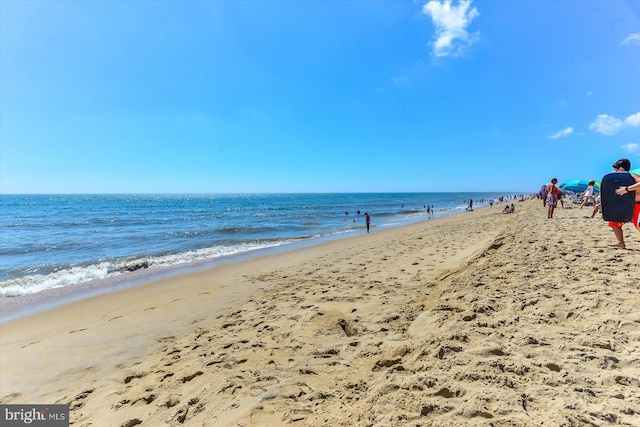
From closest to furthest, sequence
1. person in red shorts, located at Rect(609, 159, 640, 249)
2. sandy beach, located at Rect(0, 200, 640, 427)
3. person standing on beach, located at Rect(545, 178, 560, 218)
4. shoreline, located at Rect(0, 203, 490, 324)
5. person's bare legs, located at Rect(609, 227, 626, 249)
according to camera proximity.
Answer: sandy beach, located at Rect(0, 200, 640, 427) < person in red shorts, located at Rect(609, 159, 640, 249) < person's bare legs, located at Rect(609, 227, 626, 249) < shoreline, located at Rect(0, 203, 490, 324) < person standing on beach, located at Rect(545, 178, 560, 218)

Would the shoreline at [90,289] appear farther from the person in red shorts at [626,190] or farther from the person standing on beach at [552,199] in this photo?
the person standing on beach at [552,199]

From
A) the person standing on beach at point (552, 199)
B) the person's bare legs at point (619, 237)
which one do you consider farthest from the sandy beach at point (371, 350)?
the person standing on beach at point (552, 199)

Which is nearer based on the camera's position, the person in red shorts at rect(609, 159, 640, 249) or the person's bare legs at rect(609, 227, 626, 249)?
the person in red shorts at rect(609, 159, 640, 249)

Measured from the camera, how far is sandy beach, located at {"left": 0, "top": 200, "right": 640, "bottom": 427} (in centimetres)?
236

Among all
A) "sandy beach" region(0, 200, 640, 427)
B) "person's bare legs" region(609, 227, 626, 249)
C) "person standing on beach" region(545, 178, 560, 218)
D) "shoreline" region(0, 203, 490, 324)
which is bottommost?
"shoreline" region(0, 203, 490, 324)

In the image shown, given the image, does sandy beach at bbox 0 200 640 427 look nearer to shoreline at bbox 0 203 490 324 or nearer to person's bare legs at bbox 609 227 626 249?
person's bare legs at bbox 609 227 626 249

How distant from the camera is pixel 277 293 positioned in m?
7.31

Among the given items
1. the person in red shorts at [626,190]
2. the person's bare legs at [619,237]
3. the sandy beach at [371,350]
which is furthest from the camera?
the person's bare legs at [619,237]

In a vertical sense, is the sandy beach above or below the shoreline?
above

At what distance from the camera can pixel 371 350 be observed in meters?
3.73

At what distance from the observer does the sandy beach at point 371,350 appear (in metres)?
2.36

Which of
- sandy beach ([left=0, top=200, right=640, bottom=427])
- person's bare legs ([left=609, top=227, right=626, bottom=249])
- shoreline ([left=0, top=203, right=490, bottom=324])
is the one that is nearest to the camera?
sandy beach ([left=0, top=200, right=640, bottom=427])

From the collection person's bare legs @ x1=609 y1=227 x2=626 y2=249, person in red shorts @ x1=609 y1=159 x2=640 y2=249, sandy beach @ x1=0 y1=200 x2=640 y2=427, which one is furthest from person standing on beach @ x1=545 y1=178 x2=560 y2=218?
person in red shorts @ x1=609 y1=159 x2=640 y2=249

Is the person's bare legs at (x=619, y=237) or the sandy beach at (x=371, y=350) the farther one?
the person's bare legs at (x=619, y=237)
